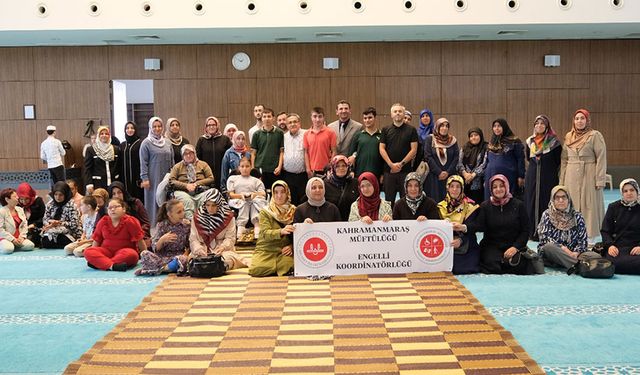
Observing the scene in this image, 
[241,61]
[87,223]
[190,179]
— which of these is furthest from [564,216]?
[241,61]

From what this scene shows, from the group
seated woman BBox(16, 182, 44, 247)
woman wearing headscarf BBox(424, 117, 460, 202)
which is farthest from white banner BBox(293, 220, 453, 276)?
seated woman BBox(16, 182, 44, 247)

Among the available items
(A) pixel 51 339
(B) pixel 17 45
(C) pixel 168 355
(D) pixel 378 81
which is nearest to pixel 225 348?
(C) pixel 168 355

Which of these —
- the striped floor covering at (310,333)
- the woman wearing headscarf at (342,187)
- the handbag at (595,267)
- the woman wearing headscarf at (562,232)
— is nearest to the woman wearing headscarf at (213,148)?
the woman wearing headscarf at (342,187)

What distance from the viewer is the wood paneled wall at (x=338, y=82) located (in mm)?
13914

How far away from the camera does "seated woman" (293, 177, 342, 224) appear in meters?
6.25

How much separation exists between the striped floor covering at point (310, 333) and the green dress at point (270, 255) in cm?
33

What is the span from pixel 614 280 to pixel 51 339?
4564mm

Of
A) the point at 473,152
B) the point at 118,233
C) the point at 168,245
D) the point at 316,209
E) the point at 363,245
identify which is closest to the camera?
the point at 363,245

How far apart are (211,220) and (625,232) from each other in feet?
12.9

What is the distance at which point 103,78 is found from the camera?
13945mm

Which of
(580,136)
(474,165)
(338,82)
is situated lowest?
(474,165)

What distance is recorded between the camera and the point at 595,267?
5.87m

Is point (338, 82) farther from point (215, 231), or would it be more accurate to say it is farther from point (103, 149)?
point (215, 231)

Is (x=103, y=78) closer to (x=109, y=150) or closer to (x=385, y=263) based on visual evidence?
(x=109, y=150)
